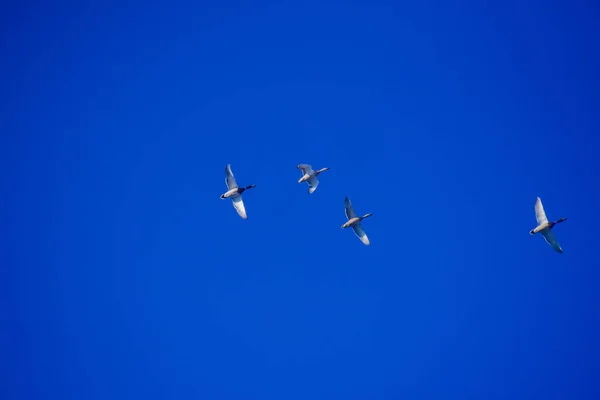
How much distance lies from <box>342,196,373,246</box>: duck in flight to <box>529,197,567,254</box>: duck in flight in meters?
9.68

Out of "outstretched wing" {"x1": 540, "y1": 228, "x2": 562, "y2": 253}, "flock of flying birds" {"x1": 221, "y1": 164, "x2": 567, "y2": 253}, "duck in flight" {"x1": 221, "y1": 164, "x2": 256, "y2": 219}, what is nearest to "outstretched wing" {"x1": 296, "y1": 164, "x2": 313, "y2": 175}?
"flock of flying birds" {"x1": 221, "y1": 164, "x2": 567, "y2": 253}

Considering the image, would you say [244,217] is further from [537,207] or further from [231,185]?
[537,207]

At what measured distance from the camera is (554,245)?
40656 millimetres

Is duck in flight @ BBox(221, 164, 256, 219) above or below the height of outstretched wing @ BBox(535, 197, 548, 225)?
above

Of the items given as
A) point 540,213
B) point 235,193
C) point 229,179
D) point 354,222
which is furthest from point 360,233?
point 540,213

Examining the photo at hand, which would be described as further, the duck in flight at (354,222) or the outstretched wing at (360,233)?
the outstretched wing at (360,233)

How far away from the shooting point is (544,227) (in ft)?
132

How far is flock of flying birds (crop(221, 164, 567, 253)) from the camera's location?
40281 millimetres

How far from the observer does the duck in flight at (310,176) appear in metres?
41.8

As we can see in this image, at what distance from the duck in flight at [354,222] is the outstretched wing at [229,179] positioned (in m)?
6.70

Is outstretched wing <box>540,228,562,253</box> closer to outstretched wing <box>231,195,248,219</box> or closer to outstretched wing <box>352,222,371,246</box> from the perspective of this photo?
outstretched wing <box>352,222,371,246</box>

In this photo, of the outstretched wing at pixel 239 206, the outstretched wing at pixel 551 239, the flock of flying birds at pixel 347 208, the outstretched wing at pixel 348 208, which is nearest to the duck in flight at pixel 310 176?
the flock of flying birds at pixel 347 208

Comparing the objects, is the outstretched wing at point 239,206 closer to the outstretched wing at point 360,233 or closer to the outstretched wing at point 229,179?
the outstretched wing at point 229,179

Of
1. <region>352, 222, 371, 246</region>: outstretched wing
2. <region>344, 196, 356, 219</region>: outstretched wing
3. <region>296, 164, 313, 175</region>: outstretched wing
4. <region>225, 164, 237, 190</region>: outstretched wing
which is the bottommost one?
<region>352, 222, 371, 246</region>: outstretched wing
